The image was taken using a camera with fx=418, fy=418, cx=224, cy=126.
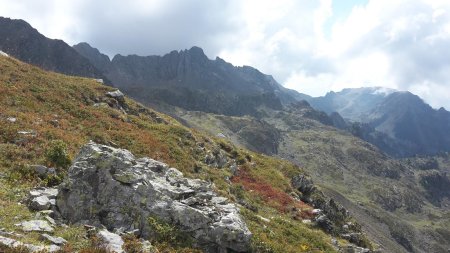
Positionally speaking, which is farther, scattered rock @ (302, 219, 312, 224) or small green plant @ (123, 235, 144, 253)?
scattered rock @ (302, 219, 312, 224)

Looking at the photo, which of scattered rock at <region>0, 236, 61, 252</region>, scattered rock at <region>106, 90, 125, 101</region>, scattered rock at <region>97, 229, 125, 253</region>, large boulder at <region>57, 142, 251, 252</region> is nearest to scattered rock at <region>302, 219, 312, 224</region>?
large boulder at <region>57, 142, 251, 252</region>

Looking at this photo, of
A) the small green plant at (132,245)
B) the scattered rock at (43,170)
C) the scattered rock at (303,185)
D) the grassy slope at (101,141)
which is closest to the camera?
the small green plant at (132,245)

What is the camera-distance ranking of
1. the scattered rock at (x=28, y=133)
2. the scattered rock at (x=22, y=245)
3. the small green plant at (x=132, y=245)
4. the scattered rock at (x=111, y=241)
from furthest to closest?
the scattered rock at (x=28, y=133)
the small green plant at (x=132, y=245)
the scattered rock at (x=111, y=241)
the scattered rock at (x=22, y=245)

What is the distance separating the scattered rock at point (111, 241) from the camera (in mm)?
16938

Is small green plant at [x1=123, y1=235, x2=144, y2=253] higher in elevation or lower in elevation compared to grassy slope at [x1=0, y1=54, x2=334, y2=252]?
lower

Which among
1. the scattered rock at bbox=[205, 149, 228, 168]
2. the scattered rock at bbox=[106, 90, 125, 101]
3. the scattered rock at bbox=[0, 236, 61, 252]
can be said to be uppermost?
the scattered rock at bbox=[106, 90, 125, 101]

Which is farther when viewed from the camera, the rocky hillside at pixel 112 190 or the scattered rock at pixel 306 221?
the scattered rock at pixel 306 221

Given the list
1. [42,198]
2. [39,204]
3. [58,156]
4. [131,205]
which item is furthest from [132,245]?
[58,156]

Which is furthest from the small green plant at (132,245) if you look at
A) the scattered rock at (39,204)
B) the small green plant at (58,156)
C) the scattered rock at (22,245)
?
the small green plant at (58,156)

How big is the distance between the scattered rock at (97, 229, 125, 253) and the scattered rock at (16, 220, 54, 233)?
2.07 m

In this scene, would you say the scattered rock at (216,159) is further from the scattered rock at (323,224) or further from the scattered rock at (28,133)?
the scattered rock at (28,133)

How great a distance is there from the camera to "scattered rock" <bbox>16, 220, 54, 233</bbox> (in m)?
16.8

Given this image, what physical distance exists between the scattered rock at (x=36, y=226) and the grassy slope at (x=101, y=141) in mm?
364

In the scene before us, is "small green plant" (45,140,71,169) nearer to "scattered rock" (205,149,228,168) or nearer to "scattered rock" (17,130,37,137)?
"scattered rock" (17,130,37,137)
